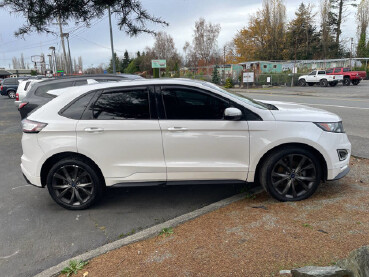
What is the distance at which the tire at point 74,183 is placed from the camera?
4.12 m

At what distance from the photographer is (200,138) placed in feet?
13.0

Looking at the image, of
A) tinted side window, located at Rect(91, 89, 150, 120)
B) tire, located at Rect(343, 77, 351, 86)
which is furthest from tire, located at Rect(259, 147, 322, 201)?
tire, located at Rect(343, 77, 351, 86)

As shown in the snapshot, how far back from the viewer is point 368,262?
6.75 ft

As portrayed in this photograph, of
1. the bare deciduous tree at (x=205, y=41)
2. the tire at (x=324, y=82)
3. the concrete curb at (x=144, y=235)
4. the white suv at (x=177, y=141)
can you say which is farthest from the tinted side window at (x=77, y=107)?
the bare deciduous tree at (x=205, y=41)

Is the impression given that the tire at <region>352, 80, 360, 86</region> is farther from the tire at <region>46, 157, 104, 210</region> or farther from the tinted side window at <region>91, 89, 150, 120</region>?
the tire at <region>46, 157, 104, 210</region>

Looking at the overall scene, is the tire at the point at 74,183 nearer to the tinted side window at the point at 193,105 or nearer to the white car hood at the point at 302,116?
the tinted side window at the point at 193,105

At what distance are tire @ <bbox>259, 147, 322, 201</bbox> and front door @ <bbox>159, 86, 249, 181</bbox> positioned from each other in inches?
12.0

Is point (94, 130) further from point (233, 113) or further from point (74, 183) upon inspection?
point (233, 113)

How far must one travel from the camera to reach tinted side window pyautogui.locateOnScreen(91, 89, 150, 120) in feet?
13.3

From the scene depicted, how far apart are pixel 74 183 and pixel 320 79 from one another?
3478 centimetres

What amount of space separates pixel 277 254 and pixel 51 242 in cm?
247

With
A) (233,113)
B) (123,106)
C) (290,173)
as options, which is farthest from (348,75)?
(123,106)

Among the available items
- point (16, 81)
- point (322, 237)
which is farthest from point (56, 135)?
point (16, 81)

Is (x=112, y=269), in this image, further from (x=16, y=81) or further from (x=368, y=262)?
(x=16, y=81)
